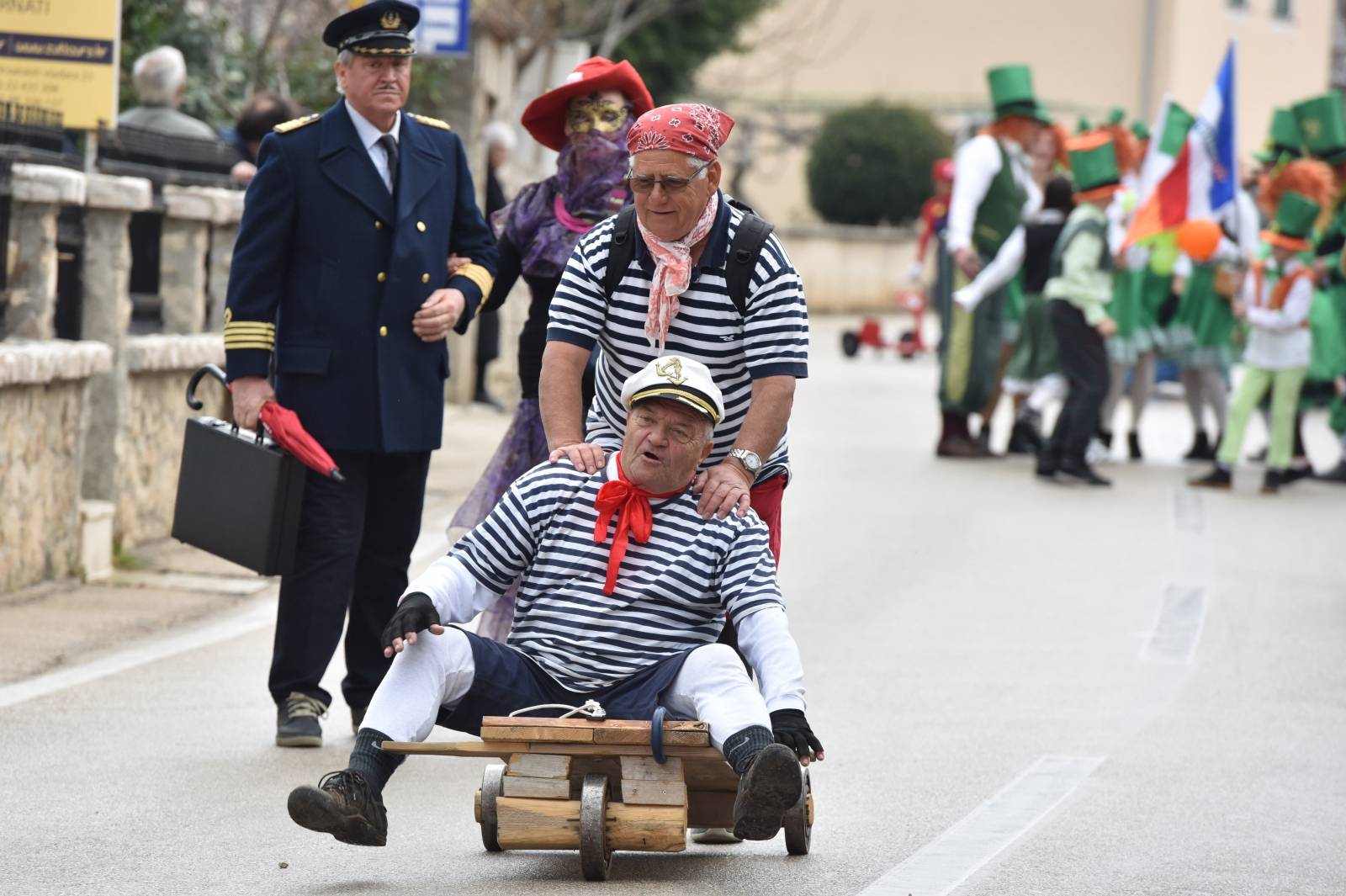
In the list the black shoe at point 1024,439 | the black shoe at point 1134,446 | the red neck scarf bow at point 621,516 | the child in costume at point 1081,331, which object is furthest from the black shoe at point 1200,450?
the red neck scarf bow at point 621,516

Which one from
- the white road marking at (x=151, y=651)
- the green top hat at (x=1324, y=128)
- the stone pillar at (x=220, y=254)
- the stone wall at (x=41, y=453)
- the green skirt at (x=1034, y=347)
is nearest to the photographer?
the white road marking at (x=151, y=651)

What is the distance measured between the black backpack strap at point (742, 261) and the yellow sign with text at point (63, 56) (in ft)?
18.5

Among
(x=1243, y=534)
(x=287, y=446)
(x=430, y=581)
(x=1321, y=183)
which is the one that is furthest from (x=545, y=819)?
(x=1321, y=183)

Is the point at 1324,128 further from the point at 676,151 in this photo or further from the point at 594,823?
the point at 594,823

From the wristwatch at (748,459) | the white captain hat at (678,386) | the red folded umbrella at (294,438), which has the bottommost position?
the red folded umbrella at (294,438)

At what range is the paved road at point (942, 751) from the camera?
5.48 m

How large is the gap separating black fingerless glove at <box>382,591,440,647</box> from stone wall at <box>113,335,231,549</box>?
543 centimetres

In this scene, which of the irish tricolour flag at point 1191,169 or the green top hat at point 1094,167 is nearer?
the green top hat at point 1094,167

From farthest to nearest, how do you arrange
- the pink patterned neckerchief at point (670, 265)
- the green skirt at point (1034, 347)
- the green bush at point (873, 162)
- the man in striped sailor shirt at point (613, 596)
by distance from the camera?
1. the green bush at point (873, 162)
2. the green skirt at point (1034, 347)
3. the pink patterned neckerchief at point (670, 265)
4. the man in striped sailor shirt at point (613, 596)

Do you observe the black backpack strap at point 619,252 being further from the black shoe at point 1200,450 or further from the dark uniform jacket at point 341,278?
the black shoe at point 1200,450

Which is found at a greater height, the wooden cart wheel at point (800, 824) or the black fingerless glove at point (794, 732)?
the black fingerless glove at point (794, 732)

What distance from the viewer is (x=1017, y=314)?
55.9 feet

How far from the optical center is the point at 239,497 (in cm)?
667

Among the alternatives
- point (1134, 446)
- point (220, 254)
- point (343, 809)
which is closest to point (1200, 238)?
point (1134, 446)
